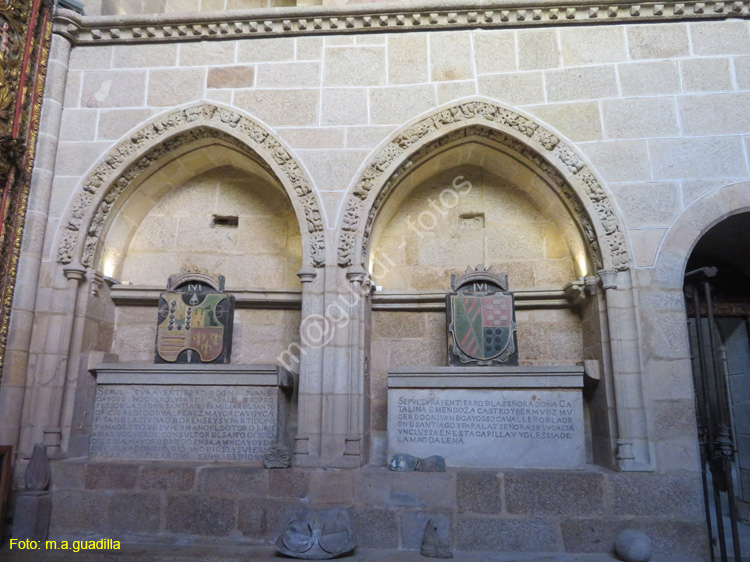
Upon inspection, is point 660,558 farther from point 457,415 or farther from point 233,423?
point 233,423

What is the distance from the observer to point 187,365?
16.3ft

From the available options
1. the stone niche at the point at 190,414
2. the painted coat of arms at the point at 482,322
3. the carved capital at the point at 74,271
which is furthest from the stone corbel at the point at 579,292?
the carved capital at the point at 74,271

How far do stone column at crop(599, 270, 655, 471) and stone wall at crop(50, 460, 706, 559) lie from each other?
190 millimetres

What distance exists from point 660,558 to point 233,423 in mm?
3622

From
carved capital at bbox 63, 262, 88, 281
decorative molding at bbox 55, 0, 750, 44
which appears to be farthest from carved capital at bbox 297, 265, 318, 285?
decorative molding at bbox 55, 0, 750, 44

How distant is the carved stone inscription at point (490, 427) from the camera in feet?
14.8

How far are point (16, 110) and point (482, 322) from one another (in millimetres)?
4784

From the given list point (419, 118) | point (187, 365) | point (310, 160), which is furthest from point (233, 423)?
point (419, 118)

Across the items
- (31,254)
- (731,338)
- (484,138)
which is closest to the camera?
(31,254)

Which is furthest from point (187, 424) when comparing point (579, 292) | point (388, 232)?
point (579, 292)

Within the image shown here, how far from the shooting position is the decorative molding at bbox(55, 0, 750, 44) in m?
5.06

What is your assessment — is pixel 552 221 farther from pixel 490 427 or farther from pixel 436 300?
pixel 490 427

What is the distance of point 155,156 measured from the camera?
538 cm

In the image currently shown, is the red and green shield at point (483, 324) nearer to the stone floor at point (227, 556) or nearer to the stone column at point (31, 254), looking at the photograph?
the stone floor at point (227, 556)
